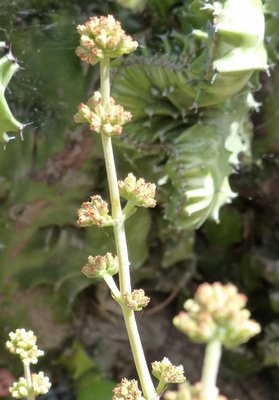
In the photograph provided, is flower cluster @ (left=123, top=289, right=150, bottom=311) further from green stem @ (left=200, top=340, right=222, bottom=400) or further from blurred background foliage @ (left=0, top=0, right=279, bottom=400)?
blurred background foliage @ (left=0, top=0, right=279, bottom=400)

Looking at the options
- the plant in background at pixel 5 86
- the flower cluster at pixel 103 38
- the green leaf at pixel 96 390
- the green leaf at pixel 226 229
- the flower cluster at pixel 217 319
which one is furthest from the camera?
the green leaf at pixel 226 229

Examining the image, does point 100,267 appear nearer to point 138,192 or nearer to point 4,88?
point 138,192

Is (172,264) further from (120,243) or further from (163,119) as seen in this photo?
(120,243)

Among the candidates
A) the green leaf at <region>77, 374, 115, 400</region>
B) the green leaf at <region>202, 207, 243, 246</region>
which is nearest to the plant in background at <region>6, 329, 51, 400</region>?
the green leaf at <region>77, 374, 115, 400</region>

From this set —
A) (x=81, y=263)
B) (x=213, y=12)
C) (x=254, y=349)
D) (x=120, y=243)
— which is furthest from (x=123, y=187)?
(x=254, y=349)

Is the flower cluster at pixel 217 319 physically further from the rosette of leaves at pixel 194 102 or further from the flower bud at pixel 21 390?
the rosette of leaves at pixel 194 102

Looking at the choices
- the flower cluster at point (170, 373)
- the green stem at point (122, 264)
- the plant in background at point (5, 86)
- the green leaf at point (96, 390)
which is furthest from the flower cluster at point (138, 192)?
the green leaf at point (96, 390)

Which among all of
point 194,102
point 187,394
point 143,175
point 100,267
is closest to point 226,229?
point 143,175

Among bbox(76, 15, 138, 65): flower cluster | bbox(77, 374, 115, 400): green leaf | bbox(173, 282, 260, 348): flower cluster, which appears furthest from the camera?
bbox(77, 374, 115, 400): green leaf
